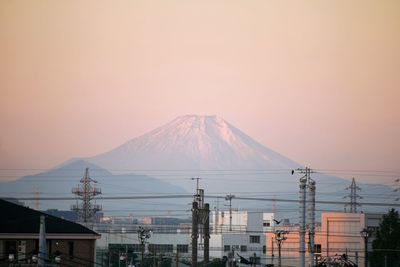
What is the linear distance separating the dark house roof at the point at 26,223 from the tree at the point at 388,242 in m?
30.3

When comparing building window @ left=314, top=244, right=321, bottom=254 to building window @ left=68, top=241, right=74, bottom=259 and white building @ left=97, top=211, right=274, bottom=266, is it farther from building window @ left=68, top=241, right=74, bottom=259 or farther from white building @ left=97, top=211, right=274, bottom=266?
building window @ left=68, top=241, right=74, bottom=259

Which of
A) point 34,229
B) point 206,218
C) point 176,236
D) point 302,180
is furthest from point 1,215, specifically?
point 176,236

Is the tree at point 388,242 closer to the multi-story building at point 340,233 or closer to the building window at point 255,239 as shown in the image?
the multi-story building at point 340,233

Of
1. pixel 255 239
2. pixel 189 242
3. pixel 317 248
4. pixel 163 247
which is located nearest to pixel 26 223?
pixel 317 248

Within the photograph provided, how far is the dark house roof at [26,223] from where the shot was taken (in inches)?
1986

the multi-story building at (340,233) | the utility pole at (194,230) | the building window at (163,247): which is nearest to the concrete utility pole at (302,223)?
the utility pole at (194,230)

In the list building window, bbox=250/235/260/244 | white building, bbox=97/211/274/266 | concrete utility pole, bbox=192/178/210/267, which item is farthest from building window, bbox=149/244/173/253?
concrete utility pole, bbox=192/178/210/267

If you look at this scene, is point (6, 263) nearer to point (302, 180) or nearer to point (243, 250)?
point (302, 180)

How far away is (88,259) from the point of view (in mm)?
52344

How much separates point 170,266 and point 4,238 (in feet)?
142

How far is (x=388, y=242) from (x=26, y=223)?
116 ft

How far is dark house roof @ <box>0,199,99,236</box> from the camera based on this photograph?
1986 inches

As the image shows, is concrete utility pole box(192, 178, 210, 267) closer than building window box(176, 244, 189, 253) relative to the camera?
Yes

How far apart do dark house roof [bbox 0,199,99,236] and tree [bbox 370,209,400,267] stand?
99.3 feet
